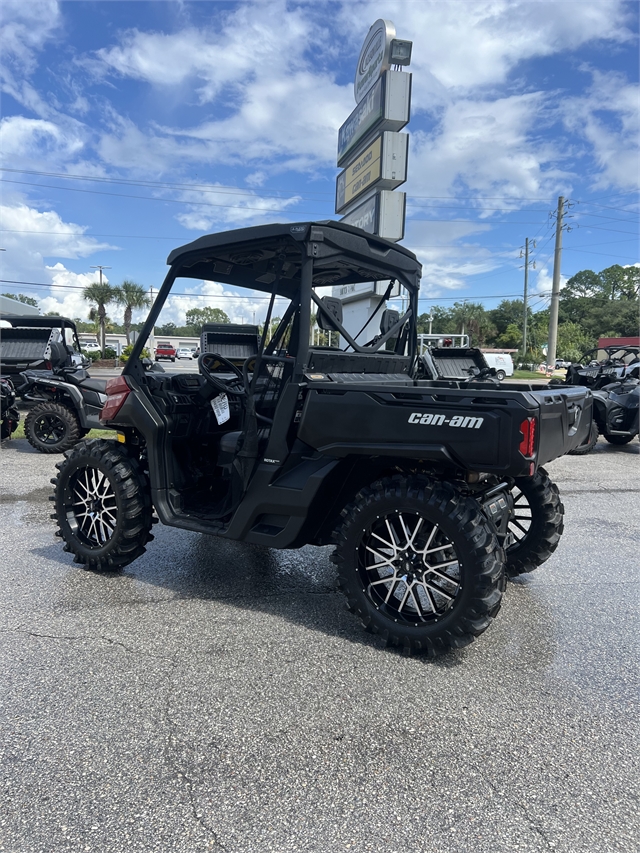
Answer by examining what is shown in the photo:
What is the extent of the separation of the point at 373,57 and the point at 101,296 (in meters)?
36.0

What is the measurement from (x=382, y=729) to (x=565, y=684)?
1.01 m

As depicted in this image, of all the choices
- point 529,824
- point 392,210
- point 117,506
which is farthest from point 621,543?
point 392,210

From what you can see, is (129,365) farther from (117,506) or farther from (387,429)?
(387,429)

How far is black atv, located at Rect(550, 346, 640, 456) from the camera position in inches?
393

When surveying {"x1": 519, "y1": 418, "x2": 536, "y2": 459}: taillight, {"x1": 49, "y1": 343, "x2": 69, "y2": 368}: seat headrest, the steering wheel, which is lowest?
{"x1": 519, "y1": 418, "x2": 536, "y2": 459}: taillight

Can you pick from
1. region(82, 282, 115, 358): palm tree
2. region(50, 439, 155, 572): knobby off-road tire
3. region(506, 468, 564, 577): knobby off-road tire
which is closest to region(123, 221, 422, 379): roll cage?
region(50, 439, 155, 572): knobby off-road tire

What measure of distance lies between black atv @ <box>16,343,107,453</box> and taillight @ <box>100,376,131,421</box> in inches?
200

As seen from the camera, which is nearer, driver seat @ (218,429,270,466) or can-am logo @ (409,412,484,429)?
can-am logo @ (409,412,484,429)

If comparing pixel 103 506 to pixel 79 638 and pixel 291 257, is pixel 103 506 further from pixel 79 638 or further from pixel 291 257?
pixel 291 257

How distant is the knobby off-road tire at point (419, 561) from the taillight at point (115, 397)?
1.83m

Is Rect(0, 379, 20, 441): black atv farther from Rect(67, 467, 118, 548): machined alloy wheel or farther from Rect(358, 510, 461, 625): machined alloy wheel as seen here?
Rect(358, 510, 461, 625): machined alloy wheel

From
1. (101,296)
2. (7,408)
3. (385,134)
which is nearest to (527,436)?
(7,408)

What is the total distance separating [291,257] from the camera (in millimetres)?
3676

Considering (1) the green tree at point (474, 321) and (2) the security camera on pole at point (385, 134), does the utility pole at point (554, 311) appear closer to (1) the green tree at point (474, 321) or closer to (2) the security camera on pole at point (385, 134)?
(2) the security camera on pole at point (385, 134)
